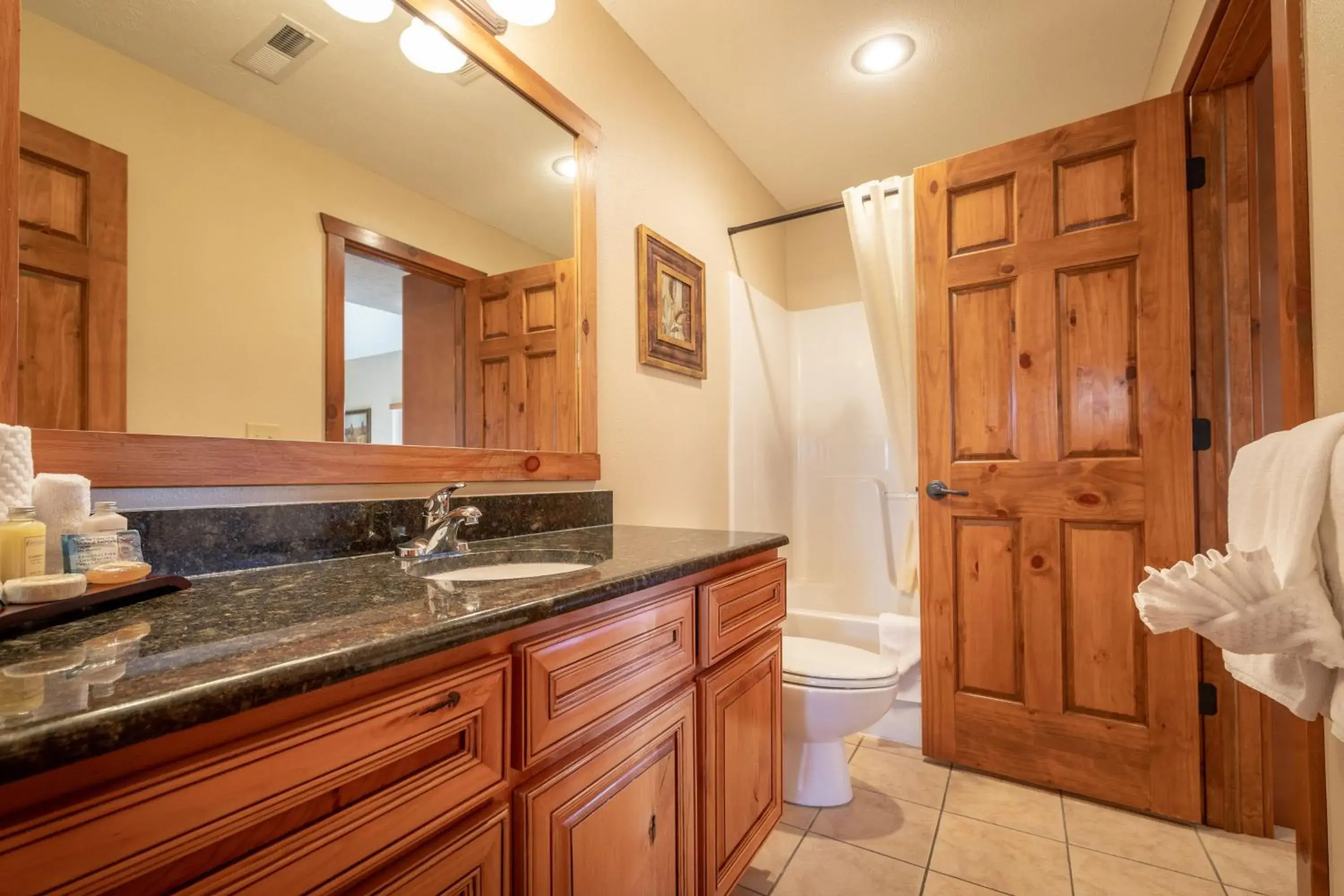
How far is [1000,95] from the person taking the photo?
7.11 ft

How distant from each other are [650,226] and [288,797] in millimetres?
1810

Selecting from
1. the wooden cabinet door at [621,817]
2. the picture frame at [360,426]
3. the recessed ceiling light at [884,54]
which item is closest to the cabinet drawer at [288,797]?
the wooden cabinet door at [621,817]

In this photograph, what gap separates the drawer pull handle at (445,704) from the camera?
0.59m

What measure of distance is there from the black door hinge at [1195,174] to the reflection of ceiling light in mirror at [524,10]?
5.88 feet

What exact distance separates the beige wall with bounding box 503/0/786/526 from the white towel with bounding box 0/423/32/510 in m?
1.16

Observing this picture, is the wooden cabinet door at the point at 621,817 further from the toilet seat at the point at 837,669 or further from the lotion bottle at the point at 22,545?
the toilet seat at the point at 837,669

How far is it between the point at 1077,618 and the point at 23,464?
7.58 feet

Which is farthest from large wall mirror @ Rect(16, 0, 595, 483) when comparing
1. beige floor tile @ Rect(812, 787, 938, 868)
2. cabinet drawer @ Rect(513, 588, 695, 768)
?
beige floor tile @ Rect(812, 787, 938, 868)

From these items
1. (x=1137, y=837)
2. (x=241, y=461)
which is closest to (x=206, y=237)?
(x=241, y=461)

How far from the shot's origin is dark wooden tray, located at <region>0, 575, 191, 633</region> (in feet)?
1.81

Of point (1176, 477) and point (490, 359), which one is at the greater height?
point (490, 359)

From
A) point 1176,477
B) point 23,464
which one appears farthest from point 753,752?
point 1176,477

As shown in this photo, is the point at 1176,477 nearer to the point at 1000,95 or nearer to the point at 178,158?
the point at 1000,95

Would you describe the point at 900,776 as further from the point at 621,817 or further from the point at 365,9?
the point at 365,9
